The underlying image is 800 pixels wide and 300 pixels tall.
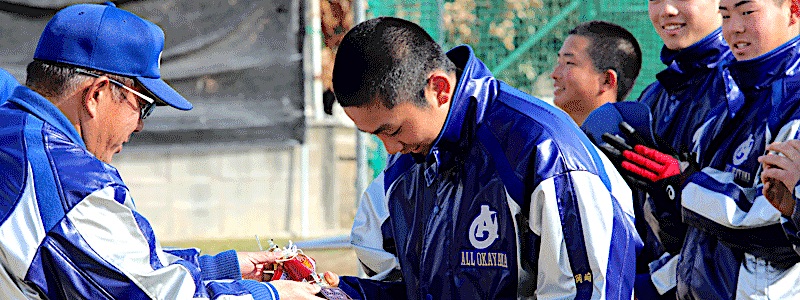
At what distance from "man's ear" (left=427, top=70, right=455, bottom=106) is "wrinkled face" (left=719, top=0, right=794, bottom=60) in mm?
1631

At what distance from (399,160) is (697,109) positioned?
5.20 ft

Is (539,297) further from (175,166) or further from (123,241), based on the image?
(175,166)

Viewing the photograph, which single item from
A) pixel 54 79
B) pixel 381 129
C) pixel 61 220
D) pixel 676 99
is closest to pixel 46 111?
pixel 54 79

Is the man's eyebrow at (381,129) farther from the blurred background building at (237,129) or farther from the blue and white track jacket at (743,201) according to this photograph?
the blurred background building at (237,129)

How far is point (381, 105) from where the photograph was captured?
3141mm

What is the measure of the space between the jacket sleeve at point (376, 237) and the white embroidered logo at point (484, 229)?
0.56m

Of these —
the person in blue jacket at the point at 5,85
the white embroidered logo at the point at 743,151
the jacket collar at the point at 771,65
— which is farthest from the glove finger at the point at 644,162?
the person in blue jacket at the point at 5,85

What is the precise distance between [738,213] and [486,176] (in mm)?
1250

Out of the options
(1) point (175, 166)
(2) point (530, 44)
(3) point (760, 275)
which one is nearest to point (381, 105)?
(3) point (760, 275)

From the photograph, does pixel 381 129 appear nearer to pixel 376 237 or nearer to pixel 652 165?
pixel 376 237

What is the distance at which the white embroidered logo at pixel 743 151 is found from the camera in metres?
4.05

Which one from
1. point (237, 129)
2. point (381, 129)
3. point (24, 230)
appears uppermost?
point (381, 129)

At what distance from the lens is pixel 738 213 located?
3.92 m

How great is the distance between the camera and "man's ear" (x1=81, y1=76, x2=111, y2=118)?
123 inches
